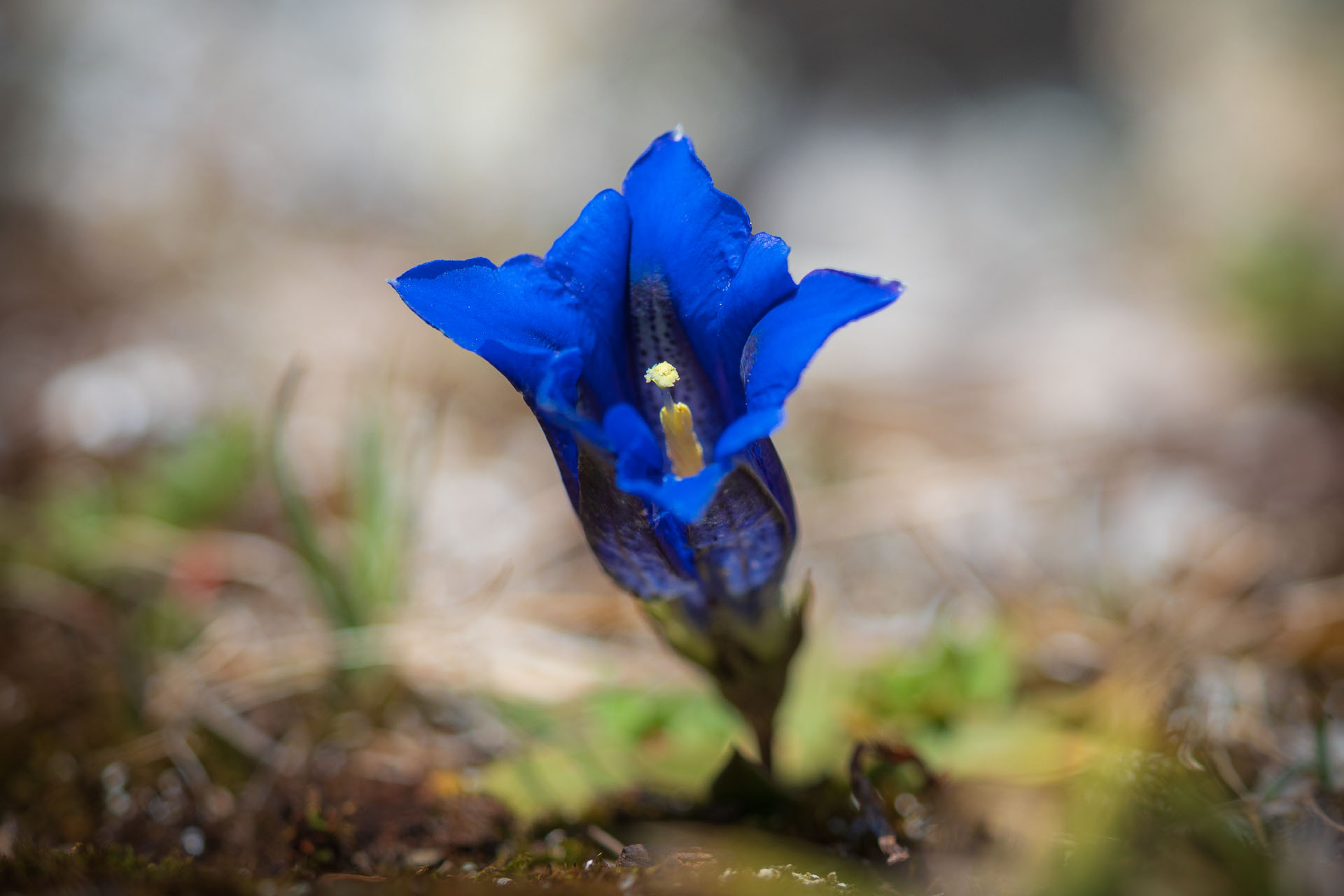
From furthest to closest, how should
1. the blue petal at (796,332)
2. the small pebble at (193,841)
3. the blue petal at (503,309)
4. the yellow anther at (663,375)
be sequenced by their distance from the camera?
A: the small pebble at (193,841) < the yellow anther at (663,375) < the blue petal at (503,309) < the blue petal at (796,332)

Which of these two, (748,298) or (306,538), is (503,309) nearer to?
(748,298)

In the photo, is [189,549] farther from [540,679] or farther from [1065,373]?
[1065,373]

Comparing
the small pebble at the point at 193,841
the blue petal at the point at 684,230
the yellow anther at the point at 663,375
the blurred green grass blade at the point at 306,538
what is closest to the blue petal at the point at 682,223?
the blue petal at the point at 684,230

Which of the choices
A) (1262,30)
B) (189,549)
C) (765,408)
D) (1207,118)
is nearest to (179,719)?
(189,549)

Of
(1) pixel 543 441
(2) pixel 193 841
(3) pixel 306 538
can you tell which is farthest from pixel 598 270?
(1) pixel 543 441

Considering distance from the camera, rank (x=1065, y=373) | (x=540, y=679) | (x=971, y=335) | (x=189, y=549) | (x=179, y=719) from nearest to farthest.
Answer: (x=179, y=719), (x=540, y=679), (x=189, y=549), (x=1065, y=373), (x=971, y=335)

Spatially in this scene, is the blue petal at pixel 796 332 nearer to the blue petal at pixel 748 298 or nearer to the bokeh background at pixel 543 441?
the blue petal at pixel 748 298

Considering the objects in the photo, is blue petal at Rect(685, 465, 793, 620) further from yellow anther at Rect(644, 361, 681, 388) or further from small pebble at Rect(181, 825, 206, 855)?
small pebble at Rect(181, 825, 206, 855)
